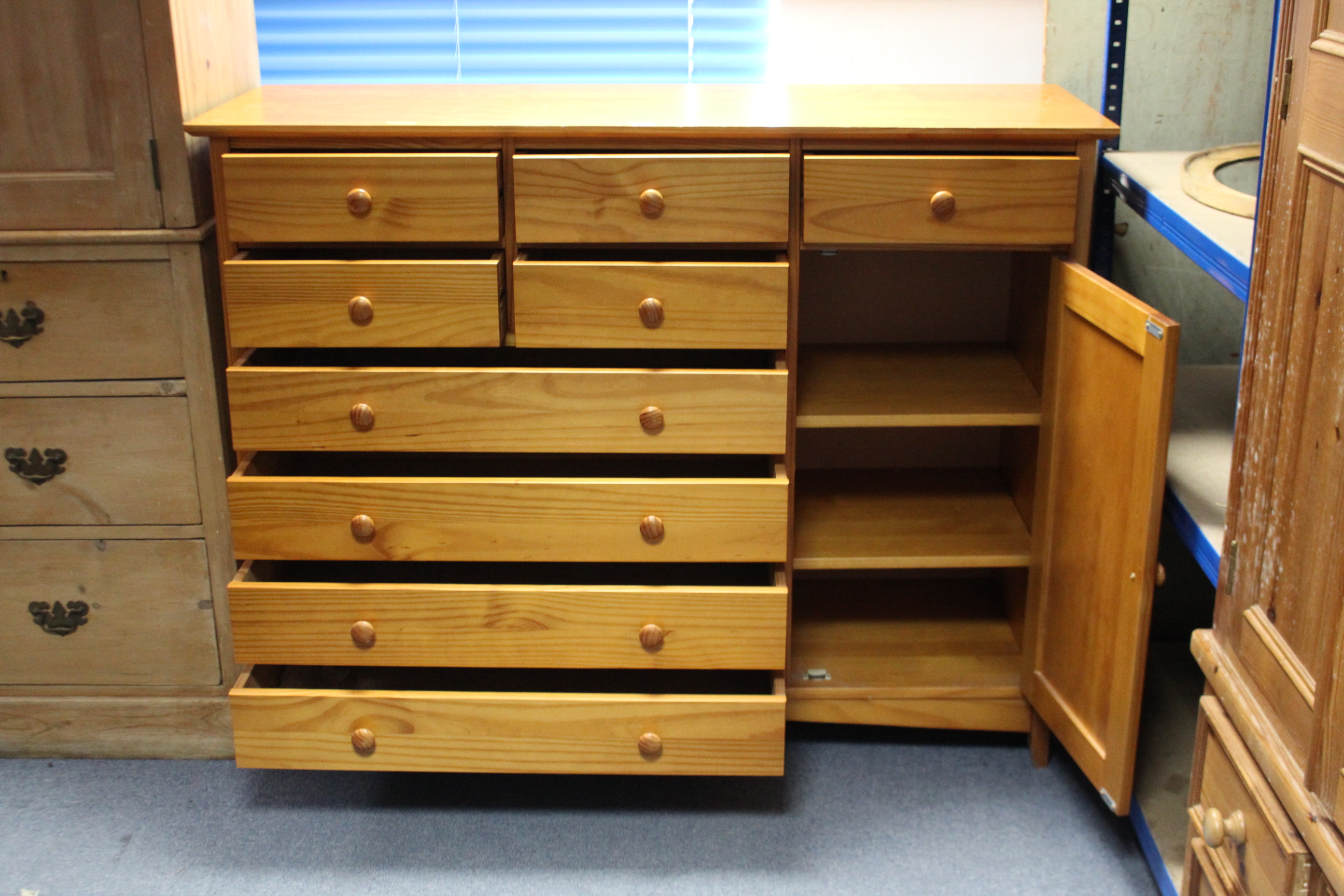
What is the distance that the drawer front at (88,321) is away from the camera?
1.72m

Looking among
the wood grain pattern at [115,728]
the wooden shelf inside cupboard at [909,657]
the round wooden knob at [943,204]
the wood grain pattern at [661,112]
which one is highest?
the wood grain pattern at [661,112]

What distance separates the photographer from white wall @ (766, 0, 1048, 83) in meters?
2.04

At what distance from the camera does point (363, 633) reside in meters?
1.70

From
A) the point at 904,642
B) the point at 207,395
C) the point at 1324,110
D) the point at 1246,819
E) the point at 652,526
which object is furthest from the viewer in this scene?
the point at 904,642

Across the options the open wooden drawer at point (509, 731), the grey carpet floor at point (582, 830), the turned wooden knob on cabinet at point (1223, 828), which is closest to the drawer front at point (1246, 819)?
the turned wooden knob on cabinet at point (1223, 828)

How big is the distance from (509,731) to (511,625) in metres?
0.14

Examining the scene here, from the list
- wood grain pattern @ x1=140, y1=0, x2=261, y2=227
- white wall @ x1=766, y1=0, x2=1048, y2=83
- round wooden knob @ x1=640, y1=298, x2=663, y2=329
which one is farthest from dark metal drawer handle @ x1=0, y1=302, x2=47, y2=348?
white wall @ x1=766, y1=0, x2=1048, y2=83

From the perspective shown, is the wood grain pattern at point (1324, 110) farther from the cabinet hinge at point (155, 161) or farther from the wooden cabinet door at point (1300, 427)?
the cabinet hinge at point (155, 161)

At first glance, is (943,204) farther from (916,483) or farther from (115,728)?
(115,728)

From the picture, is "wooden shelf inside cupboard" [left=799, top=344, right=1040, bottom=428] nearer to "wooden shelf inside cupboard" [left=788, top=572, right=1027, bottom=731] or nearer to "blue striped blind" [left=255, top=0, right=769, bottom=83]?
"wooden shelf inside cupboard" [left=788, top=572, right=1027, bottom=731]

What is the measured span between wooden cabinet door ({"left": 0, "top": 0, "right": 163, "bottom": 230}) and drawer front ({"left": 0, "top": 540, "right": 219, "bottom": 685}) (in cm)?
48

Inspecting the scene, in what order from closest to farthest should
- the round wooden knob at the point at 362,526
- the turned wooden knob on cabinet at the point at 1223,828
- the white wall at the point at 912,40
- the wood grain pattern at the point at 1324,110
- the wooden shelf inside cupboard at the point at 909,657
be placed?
the wood grain pattern at the point at 1324,110 < the turned wooden knob on cabinet at the point at 1223,828 < the round wooden knob at the point at 362,526 < the wooden shelf inside cupboard at the point at 909,657 < the white wall at the point at 912,40

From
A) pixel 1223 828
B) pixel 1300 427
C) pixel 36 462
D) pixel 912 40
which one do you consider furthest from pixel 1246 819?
pixel 36 462

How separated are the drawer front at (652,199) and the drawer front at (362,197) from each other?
6 cm
